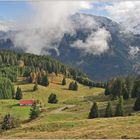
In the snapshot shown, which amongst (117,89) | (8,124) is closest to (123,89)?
(117,89)

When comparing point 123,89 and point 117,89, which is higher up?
point 123,89

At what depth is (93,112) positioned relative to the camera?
113 meters

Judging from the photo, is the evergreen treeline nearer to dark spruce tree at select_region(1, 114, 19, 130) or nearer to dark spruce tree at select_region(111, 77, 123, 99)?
dark spruce tree at select_region(111, 77, 123, 99)

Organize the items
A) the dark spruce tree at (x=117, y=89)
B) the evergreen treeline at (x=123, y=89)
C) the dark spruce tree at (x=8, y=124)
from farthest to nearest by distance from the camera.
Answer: the dark spruce tree at (x=117, y=89), the evergreen treeline at (x=123, y=89), the dark spruce tree at (x=8, y=124)

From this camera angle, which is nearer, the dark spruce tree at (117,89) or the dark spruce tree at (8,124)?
the dark spruce tree at (8,124)

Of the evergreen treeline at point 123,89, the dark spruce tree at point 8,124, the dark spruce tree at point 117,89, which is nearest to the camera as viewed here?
the dark spruce tree at point 8,124

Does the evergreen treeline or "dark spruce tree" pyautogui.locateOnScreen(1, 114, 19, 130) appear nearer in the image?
"dark spruce tree" pyautogui.locateOnScreen(1, 114, 19, 130)

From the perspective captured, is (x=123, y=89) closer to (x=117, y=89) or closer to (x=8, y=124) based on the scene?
(x=117, y=89)

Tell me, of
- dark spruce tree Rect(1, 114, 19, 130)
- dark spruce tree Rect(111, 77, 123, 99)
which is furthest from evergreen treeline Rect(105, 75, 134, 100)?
dark spruce tree Rect(1, 114, 19, 130)

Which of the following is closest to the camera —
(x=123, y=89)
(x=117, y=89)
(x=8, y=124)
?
(x=8, y=124)

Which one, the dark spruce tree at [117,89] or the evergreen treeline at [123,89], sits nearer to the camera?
the evergreen treeline at [123,89]

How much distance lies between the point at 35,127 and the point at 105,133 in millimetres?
25246

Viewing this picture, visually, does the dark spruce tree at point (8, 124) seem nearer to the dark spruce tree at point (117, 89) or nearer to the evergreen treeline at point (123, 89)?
the evergreen treeline at point (123, 89)

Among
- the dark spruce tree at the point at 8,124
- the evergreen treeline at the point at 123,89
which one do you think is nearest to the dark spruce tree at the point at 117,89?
the evergreen treeline at the point at 123,89
